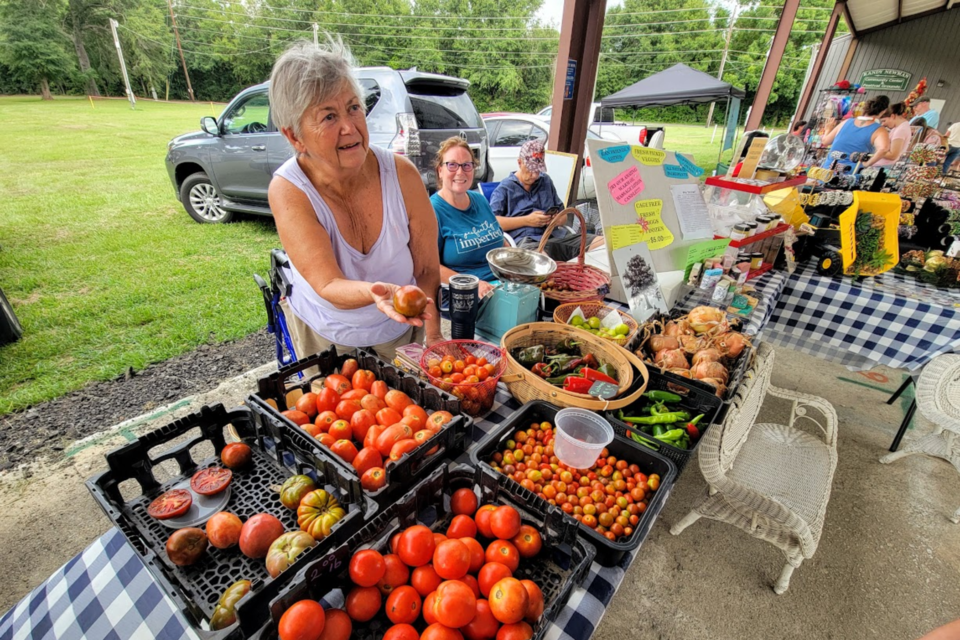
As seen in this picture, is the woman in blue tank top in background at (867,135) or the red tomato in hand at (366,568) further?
the woman in blue tank top in background at (867,135)

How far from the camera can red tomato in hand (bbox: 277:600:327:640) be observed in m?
0.68

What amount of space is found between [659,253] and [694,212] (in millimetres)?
473

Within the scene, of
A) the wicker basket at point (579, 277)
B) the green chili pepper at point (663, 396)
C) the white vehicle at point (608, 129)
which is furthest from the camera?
the white vehicle at point (608, 129)

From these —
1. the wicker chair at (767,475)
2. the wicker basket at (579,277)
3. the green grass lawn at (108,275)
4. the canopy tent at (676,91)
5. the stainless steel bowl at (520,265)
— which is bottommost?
the green grass lawn at (108,275)

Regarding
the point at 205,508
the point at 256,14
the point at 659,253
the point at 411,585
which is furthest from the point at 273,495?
the point at 256,14

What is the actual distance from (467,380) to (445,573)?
63cm

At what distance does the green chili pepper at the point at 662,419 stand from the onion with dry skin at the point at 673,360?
294 millimetres

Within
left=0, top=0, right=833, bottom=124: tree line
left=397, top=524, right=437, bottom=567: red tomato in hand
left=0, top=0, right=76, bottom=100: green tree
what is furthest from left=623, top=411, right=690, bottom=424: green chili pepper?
left=0, top=0, right=76, bottom=100: green tree

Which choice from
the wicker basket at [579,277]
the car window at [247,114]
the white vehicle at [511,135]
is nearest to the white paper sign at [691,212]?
the wicker basket at [579,277]

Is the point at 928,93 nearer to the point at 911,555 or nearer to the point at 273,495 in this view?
the point at 911,555

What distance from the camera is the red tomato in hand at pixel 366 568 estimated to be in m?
0.80

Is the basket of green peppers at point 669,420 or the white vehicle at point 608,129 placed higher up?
the white vehicle at point 608,129

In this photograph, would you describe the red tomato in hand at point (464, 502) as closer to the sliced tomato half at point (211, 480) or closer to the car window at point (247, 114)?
the sliced tomato half at point (211, 480)

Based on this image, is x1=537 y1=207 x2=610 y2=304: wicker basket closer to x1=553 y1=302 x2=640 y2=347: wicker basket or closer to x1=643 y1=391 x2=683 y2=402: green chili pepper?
x1=553 y1=302 x2=640 y2=347: wicker basket
